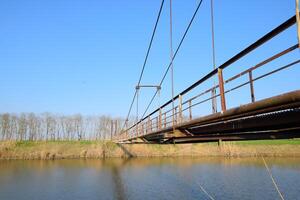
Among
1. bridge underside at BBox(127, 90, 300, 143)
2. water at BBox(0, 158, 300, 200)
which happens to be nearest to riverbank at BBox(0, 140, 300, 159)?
water at BBox(0, 158, 300, 200)

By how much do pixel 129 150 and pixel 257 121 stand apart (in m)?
45.4

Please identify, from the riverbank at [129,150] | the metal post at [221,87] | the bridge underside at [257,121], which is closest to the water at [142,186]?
the bridge underside at [257,121]

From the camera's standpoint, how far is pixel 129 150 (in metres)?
49.8

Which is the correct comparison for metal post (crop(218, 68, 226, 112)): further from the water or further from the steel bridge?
the water

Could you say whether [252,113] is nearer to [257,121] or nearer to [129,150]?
[257,121]

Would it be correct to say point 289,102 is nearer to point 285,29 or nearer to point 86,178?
point 285,29

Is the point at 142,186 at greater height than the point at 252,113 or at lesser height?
lesser

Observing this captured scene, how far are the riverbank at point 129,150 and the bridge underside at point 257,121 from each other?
37.6 meters

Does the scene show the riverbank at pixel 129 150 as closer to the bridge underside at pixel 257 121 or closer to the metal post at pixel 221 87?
the bridge underside at pixel 257 121

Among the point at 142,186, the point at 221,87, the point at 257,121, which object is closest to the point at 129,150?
the point at 142,186

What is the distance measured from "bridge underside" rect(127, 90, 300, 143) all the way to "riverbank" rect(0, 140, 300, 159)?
1480 inches

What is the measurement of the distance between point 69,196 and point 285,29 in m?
18.1

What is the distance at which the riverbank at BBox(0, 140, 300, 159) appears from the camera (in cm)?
4569

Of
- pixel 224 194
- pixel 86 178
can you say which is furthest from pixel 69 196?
pixel 224 194
